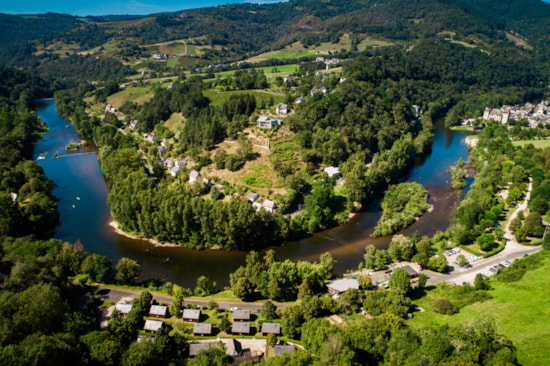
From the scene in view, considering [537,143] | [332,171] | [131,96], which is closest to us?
[332,171]

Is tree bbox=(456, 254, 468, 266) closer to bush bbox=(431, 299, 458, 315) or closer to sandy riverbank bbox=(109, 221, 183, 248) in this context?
bush bbox=(431, 299, 458, 315)

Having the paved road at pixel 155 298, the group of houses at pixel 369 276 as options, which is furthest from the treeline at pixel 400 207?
the paved road at pixel 155 298

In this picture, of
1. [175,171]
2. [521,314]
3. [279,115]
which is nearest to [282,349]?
[521,314]

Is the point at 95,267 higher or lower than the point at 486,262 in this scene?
higher

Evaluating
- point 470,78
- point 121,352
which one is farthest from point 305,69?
point 121,352

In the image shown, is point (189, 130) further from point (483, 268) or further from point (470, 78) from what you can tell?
point (470, 78)

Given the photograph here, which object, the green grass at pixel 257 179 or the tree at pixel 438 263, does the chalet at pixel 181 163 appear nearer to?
the green grass at pixel 257 179

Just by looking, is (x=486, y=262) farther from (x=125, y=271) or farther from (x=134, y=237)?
(x=134, y=237)
